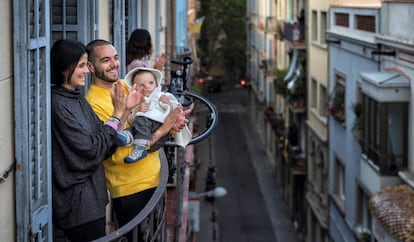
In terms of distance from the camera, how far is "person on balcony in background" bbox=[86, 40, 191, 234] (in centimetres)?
540

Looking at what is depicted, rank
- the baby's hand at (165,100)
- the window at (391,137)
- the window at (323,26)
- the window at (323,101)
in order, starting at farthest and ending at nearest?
1. the window at (323,26)
2. the window at (323,101)
3. the window at (391,137)
4. the baby's hand at (165,100)

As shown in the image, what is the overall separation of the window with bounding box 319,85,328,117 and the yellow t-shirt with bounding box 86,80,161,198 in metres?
20.3

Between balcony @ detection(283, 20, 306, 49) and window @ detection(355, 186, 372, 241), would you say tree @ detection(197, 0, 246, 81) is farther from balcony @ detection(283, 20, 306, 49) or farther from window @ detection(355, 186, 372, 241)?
window @ detection(355, 186, 372, 241)

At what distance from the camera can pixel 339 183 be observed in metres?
23.7

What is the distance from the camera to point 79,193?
194 inches

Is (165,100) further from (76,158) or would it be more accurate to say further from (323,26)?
(323,26)

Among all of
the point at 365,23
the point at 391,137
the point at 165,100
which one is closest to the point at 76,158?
the point at 165,100

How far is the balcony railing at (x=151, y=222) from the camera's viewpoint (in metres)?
4.57

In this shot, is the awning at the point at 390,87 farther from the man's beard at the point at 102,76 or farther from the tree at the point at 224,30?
the tree at the point at 224,30

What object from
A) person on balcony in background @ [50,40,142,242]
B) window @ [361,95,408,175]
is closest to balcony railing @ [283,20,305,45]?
window @ [361,95,408,175]

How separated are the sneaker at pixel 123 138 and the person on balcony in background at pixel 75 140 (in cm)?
5

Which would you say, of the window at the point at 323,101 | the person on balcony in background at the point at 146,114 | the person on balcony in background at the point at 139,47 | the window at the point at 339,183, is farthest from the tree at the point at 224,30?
the person on balcony in background at the point at 146,114

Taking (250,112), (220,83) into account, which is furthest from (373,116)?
(220,83)

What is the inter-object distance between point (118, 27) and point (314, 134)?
18.8m
